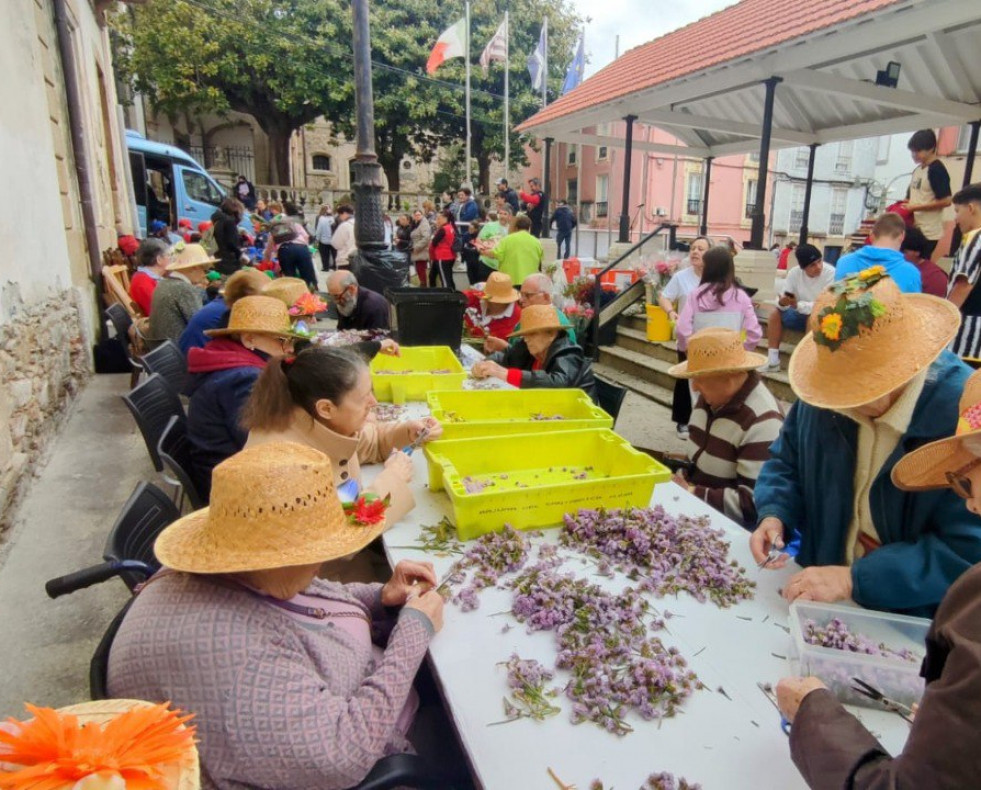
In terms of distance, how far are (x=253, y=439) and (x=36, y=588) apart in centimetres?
180

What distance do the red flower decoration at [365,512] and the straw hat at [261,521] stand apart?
6.8 inches

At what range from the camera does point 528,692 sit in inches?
56.3

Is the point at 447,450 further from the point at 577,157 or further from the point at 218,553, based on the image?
the point at 577,157

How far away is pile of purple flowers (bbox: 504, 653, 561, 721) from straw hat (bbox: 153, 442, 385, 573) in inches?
19.4

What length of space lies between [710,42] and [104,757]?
1139cm

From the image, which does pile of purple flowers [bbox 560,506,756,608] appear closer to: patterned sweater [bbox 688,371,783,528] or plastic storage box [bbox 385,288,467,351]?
patterned sweater [bbox 688,371,783,528]

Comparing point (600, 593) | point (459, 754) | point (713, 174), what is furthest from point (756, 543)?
point (713, 174)

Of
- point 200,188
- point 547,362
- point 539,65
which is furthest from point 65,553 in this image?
point 539,65

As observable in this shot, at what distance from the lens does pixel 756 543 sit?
1979 mm

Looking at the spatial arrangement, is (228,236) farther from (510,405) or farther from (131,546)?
(131,546)

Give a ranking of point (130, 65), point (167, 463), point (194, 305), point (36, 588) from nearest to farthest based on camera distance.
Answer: point (167, 463), point (36, 588), point (194, 305), point (130, 65)

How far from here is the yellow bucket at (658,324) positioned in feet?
Result: 26.6

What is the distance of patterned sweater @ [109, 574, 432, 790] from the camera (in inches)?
48.9

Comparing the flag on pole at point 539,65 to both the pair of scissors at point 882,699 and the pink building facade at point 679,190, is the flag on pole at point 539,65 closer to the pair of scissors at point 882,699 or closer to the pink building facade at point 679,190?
the pink building facade at point 679,190
